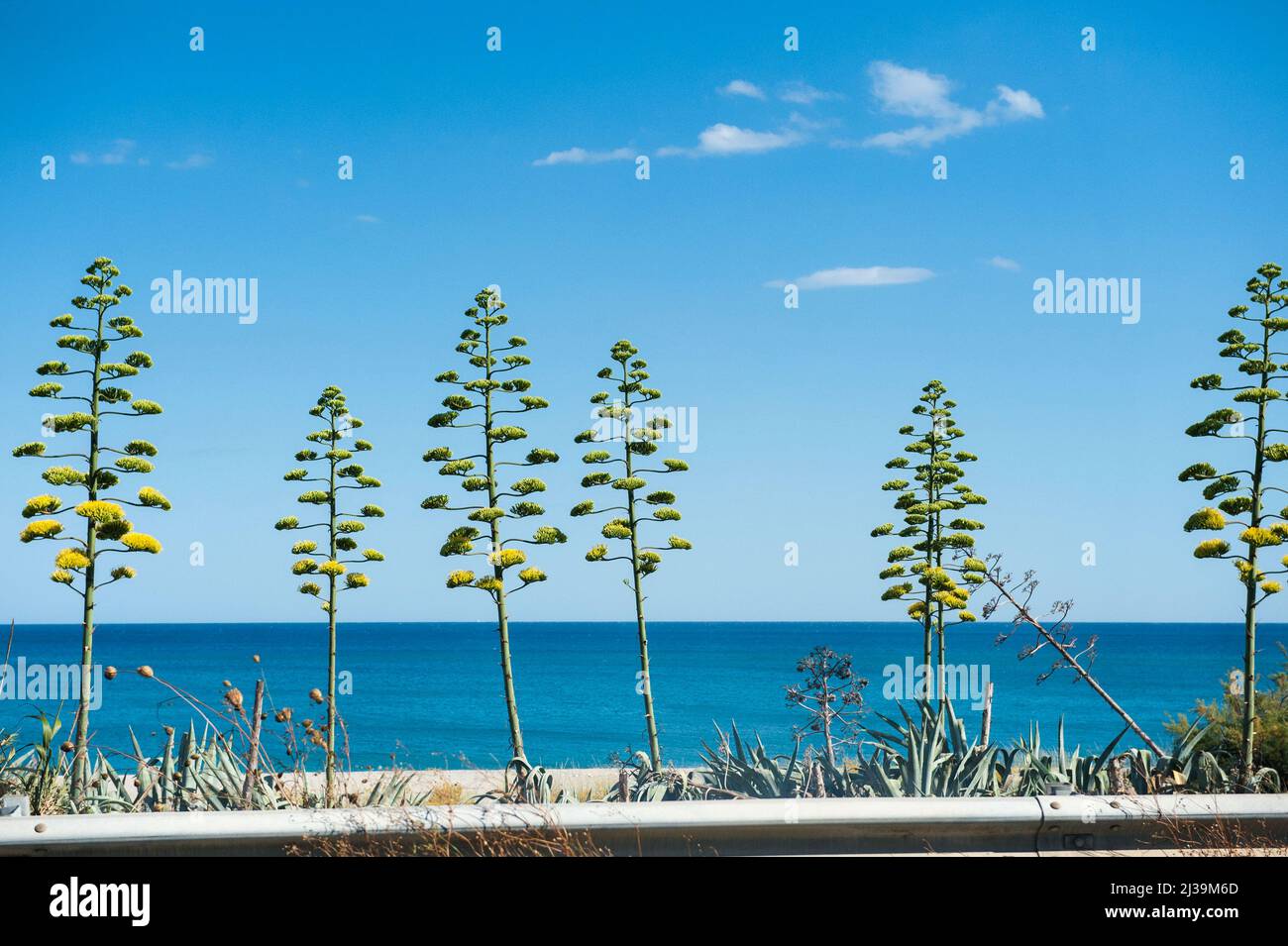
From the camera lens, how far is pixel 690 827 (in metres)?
5.19

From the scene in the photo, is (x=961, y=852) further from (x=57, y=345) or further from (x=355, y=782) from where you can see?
(x=57, y=345)

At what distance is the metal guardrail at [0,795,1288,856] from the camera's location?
5.14 m

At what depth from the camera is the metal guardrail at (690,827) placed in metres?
5.14

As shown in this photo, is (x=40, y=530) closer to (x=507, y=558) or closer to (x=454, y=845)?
(x=507, y=558)

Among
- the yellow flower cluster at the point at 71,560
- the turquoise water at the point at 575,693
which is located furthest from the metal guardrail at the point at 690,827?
the turquoise water at the point at 575,693

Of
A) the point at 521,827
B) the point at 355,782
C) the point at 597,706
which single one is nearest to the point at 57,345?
the point at 355,782

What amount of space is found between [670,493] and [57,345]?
17.5 feet

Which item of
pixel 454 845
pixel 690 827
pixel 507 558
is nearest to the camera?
pixel 690 827

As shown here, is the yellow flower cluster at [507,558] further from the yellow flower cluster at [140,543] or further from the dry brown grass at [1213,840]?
the dry brown grass at [1213,840]

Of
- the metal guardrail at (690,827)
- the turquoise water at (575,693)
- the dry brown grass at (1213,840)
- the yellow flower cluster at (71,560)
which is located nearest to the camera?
the metal guardrail at (690,827)

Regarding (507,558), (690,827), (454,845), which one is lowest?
(454,845)

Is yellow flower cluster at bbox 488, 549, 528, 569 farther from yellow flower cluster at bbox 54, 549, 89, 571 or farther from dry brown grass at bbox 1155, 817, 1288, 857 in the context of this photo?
dry brown grass at bbox 1155, 817, 1288, 857

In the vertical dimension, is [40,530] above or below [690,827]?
above

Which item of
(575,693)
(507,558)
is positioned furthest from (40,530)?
(575,693)
